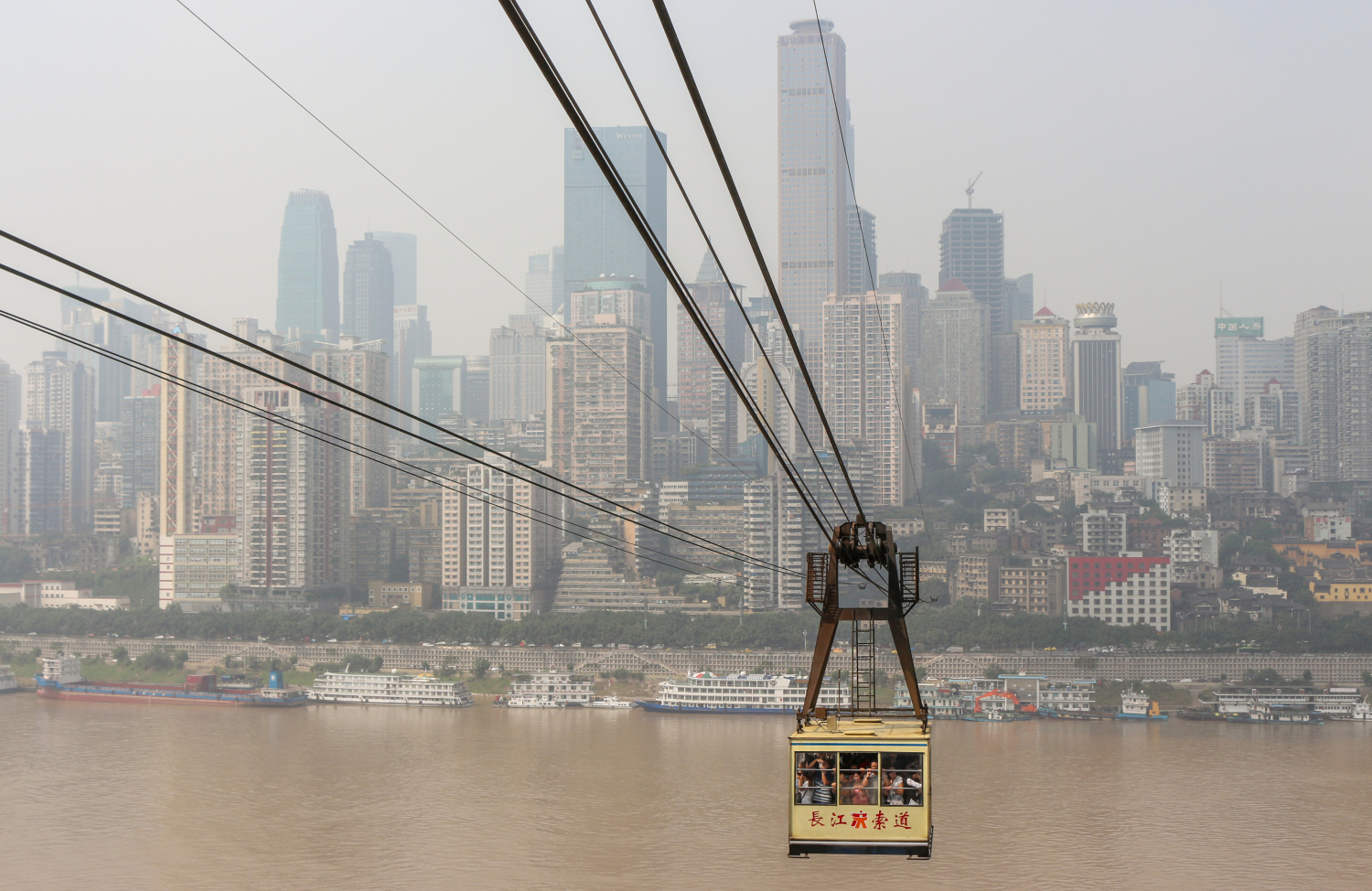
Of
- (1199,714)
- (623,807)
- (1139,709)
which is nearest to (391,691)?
(623,807)

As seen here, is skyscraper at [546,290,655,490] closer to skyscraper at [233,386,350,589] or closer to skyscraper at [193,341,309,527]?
skyscraper at [233,386,350,589]

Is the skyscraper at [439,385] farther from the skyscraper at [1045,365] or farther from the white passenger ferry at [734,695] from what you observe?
the white passenger ferry at [734,695]

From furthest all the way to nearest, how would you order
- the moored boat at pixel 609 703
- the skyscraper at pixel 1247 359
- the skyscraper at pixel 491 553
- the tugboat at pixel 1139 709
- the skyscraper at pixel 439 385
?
the skyscraper at pixel 439 385, the skyscraper at pixel 1247 359, the skyscraper at pixel 491 553, the moored boat at pixel 609 703, the tugboat at pixel 1139 709

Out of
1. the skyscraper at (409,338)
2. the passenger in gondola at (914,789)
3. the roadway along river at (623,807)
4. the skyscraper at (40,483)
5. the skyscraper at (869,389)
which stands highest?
the skyscraper at (409,338)

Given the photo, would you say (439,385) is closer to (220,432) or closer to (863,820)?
(220,432)

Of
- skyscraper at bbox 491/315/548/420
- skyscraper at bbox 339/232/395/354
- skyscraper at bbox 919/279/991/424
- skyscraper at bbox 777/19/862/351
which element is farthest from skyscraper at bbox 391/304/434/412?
skyscraper at bbox 919/279/991/424

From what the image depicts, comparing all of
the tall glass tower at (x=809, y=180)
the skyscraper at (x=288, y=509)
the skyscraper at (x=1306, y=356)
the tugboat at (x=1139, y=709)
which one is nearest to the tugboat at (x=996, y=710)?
the tugboat at (x=1139, y=709)
